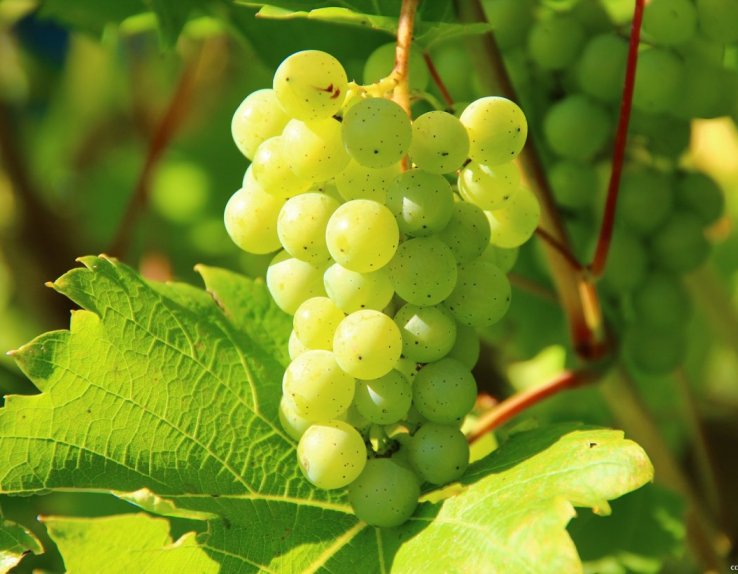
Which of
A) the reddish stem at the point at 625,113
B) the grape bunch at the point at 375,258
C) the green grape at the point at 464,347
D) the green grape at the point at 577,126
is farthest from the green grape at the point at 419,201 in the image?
the green grape at the point at 577,126

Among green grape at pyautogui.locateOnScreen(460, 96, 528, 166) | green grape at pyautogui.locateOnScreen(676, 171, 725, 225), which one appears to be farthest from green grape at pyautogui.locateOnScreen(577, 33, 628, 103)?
green grape at pyautogui.locateOnScreen(460, 96, 528, 166)

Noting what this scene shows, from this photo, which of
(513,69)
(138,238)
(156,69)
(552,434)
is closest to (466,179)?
(552,434)

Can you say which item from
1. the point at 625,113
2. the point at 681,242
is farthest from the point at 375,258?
the point at 681,242

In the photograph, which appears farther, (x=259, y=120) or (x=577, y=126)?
(x=577, y=126)

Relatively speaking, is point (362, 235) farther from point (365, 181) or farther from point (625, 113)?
point (625, 113)

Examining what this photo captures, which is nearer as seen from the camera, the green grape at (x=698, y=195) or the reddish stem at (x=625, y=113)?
the reddish stem at (x=625, y=113)

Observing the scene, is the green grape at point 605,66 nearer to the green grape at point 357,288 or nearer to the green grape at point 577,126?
the green grape at point 577,126
